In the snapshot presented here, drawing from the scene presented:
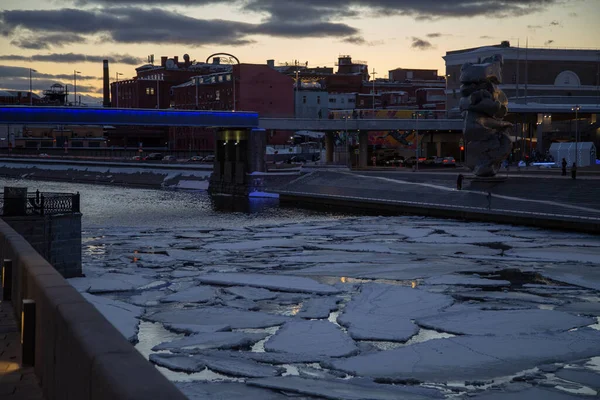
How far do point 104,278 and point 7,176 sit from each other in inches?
4260

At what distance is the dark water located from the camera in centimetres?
5325

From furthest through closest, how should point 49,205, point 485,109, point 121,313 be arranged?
point 485,109 < point 49,205 < point 121,313

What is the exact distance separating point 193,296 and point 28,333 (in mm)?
13320

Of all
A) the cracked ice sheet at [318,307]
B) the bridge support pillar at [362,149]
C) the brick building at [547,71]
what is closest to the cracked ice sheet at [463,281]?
the cracked ice sheet at [318,307]

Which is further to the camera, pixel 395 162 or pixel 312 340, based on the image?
pixel 395 162

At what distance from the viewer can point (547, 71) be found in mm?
112312

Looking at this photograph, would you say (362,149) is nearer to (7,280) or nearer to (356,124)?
(356,124)

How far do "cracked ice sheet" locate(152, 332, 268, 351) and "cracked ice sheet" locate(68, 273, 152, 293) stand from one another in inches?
288

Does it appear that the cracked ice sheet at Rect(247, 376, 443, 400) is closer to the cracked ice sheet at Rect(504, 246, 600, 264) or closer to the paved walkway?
the paved walkway

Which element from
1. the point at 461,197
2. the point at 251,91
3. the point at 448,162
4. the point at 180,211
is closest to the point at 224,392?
the point at 461,197

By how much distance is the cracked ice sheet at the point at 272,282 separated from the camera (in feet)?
81.6

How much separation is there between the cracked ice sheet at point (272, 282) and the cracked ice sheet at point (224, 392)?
32.5 feet

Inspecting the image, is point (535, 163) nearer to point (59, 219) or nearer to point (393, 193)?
point (393, 193)

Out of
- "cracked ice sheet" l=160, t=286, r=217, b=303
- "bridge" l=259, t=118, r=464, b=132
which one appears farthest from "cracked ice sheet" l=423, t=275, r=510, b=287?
"bridge" l=259, t=118, r=464, b=132
